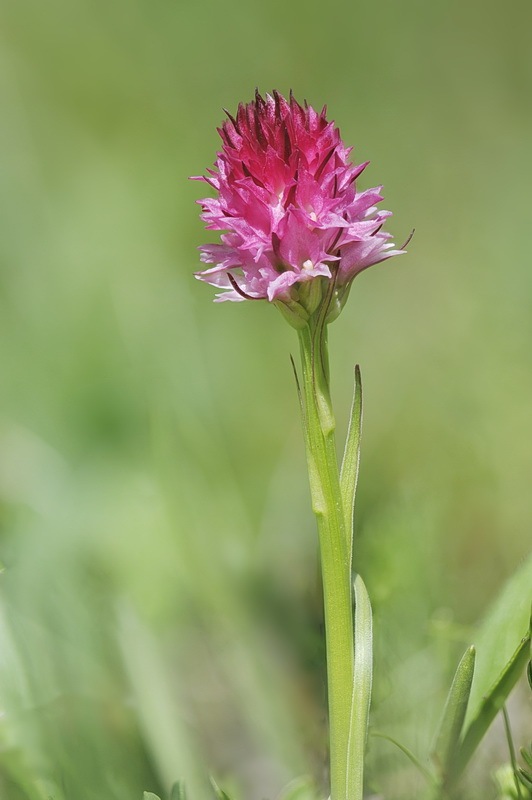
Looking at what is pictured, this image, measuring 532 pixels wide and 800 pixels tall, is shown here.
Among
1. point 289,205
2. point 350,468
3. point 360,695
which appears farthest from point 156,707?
point 289,205

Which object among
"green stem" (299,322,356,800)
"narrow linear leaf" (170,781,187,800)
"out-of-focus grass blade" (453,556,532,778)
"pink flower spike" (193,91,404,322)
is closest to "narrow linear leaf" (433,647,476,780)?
"out-of-focus grass blade" (453,556,532,778)

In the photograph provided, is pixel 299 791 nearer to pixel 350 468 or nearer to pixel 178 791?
pixel 178 791

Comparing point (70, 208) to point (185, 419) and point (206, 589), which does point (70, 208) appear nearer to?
point (185, 419)

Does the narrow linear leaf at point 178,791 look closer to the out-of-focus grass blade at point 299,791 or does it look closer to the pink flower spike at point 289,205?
the out-of-focus grass blade at point 299,791

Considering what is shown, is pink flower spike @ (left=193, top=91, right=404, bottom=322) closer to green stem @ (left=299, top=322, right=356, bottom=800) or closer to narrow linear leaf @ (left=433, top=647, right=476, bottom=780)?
green stem @ (left=299, top=322, right=356, bottom=800)

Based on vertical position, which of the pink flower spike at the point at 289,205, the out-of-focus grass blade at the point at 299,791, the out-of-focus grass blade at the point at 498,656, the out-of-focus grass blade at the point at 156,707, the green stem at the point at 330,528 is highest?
the pink flower spike at the point at 289,205

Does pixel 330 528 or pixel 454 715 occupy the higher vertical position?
pixel 330 528

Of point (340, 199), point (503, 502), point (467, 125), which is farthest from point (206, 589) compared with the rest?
point (467, 125)

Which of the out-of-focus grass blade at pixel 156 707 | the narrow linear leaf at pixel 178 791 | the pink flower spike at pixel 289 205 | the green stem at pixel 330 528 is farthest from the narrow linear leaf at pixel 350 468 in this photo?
the out-of-focus grass blade at pixel 156 707
